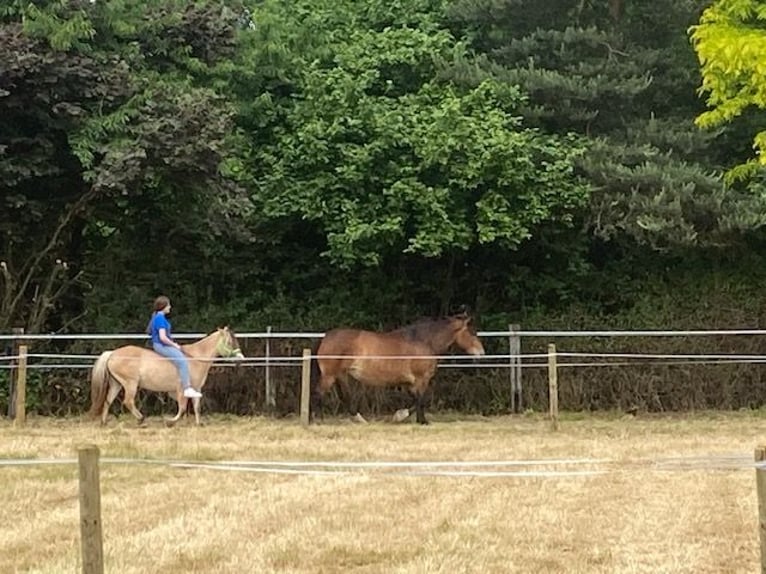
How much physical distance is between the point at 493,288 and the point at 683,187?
4.47 meters

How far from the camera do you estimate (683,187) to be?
61.7 ft

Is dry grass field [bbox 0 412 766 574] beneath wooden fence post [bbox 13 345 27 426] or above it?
beneath

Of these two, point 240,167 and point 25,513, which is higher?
point 240,167

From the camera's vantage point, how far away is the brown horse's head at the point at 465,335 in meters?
18.6

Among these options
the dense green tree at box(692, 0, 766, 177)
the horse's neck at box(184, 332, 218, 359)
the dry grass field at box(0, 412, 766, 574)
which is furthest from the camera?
the horse's neck at box(184, 332, 218, 359)

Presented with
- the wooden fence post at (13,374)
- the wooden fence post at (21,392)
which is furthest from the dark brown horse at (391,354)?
the wooden fence post at (13,374)

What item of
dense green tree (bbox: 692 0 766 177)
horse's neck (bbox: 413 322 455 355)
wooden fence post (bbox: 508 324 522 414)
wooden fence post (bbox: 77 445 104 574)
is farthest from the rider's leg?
wooden fence post (bbox: 77 445 104 574)

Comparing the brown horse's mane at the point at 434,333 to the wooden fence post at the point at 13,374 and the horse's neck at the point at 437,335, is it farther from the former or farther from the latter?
the wooden fence post at the point at 13,374

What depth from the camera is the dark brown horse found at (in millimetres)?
18219

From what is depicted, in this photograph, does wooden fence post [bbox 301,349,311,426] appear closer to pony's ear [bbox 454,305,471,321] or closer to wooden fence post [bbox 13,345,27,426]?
pony's ear [bbox 454,305,471,321]

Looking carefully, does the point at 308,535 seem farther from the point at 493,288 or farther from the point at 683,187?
the point at 493,288

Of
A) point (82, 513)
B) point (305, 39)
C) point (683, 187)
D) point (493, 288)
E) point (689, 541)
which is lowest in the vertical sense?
point (689, 541)

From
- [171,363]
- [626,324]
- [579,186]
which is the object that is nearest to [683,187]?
[579,186]

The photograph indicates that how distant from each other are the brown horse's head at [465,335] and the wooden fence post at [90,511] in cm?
1255
